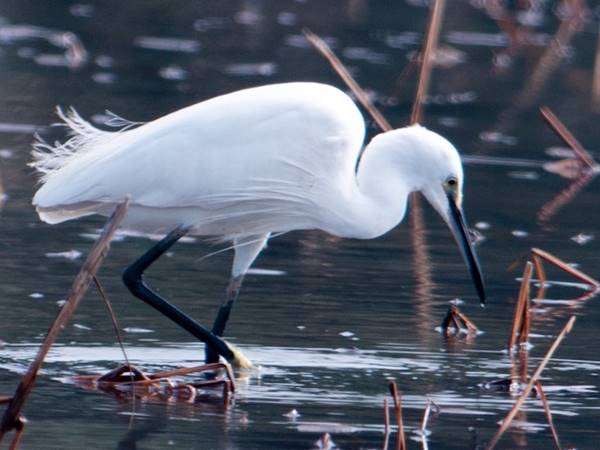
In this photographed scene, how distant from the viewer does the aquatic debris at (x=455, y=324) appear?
7.20 m

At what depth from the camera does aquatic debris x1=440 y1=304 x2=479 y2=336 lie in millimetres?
7203

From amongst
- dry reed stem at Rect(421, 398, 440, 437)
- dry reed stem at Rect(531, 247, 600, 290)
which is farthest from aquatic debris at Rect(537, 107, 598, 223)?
dry reed stem at Rect(421, 398, 440, 437)

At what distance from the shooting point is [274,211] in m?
6.81

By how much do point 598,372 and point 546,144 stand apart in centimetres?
681

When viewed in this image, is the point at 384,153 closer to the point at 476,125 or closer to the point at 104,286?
the point at 104,286

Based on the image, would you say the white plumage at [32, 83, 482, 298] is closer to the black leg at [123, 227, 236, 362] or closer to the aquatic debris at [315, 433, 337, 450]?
the black leg at [123, 227, 236, 362]

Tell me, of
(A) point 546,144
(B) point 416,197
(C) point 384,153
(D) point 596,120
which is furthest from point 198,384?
(D) point 596,120

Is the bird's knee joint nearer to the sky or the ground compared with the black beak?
nearer to the ground

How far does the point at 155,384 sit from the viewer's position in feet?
19.9

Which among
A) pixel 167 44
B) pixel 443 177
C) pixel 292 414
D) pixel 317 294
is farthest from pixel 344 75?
pixel 167 44

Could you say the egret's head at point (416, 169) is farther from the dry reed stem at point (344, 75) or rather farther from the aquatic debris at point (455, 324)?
the dry reed stem at point (344, 75)

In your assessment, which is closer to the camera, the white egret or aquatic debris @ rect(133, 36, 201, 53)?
the white egret

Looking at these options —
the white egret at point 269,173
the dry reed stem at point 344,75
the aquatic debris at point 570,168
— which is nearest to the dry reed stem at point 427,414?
the white egret at point 269,173

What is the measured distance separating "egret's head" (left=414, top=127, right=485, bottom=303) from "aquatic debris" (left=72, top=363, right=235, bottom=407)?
127cm
